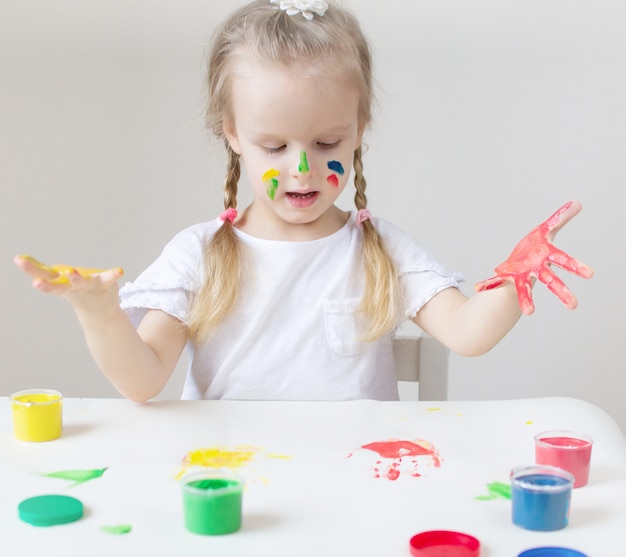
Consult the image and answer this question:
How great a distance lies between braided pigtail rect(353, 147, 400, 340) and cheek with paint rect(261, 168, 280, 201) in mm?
156

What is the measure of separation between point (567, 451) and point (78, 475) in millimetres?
381

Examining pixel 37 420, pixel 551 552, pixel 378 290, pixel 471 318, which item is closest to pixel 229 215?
pixel 378 290

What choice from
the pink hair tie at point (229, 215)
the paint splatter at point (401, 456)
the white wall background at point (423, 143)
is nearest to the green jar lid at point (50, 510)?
the paint splatter at point (401, 456)

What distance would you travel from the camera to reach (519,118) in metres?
1.86

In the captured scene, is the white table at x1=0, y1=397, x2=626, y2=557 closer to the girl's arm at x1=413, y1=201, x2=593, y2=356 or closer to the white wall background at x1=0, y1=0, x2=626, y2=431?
the girl's arm at x1=413, y1=201, x2=593, y2=356

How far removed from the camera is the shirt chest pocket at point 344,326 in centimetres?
121

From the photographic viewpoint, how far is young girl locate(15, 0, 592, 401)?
1.11 metres

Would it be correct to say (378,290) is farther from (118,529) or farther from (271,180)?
(118,529)

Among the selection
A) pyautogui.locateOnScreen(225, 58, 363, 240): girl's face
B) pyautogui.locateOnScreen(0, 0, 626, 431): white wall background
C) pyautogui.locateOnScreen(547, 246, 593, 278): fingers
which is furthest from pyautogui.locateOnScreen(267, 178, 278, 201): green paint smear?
pyautogui.locateOnScreen(0, 0, 626, 431): white wall background

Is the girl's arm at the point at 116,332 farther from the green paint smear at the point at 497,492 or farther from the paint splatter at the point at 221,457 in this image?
the green paint smear at the point at 497,492

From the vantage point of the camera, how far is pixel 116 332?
0.98 meters

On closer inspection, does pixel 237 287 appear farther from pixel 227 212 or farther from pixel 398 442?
pixel 398 442

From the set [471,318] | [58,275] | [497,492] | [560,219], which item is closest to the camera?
[497,492]

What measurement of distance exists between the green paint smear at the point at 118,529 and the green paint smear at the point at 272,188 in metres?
0.52
